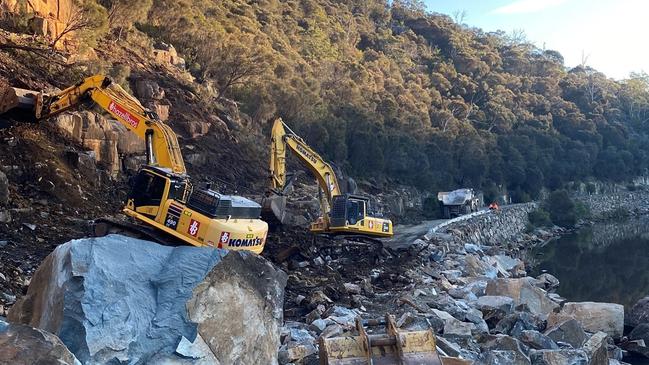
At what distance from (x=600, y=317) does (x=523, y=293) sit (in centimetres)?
180

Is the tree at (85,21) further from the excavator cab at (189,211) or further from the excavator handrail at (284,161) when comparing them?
the excavator cab at (189,211)

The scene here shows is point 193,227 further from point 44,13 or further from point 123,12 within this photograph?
point 123,12

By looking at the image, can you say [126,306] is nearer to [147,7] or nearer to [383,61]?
[147,7]

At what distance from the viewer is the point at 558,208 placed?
1881 inches

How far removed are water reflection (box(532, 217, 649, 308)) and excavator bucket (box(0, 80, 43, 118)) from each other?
57.2 ft

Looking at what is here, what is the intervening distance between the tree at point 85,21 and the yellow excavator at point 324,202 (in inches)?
332

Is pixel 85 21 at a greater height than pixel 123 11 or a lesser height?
lesser

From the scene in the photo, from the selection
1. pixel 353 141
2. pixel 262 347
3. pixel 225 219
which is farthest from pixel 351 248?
pixel 353 141

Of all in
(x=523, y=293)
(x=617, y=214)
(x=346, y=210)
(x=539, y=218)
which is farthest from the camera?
(x=617, y=214)

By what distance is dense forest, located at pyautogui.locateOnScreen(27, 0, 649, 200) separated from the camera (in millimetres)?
31781

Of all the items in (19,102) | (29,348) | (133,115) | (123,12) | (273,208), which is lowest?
(29,348)

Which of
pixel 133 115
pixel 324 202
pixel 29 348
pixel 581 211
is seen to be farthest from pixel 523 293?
pixel 581 211

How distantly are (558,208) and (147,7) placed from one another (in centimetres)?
3421

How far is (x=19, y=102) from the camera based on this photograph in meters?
15.7
